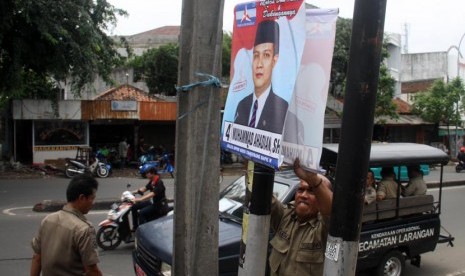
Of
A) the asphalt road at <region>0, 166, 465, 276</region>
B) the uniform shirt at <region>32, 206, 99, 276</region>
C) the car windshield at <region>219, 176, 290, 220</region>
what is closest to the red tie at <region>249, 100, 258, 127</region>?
the uniform shirt at <region>32, 206, 99, 276</region>

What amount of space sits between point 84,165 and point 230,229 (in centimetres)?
1410

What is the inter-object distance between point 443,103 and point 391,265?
24967 mm

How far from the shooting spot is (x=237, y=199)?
574 centimetres

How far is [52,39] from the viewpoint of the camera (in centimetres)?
1426

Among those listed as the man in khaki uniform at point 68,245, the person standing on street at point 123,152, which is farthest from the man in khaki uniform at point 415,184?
the person standing on street at point 123,152

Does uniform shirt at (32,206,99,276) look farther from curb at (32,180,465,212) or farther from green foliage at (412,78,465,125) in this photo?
green foliage at (412,78,465,125)

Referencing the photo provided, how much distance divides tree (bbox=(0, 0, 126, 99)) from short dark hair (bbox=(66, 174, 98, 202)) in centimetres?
1184

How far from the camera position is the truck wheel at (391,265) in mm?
6100

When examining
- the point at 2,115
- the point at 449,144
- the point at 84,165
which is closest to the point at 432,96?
the point at 449,144

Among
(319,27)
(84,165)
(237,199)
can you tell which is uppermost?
(319,27)

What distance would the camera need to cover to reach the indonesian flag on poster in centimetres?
206

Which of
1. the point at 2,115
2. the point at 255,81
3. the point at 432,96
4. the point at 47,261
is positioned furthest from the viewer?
the point at 432,96

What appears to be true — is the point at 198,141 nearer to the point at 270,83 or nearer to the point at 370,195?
the point at 270,83

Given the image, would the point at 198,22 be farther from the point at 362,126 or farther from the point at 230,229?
the point at 230,229
